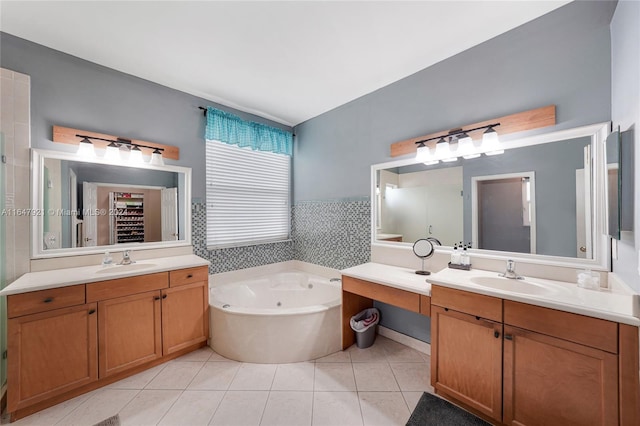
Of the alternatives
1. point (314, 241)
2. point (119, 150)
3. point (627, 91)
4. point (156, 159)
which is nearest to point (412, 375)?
point (314, 241)

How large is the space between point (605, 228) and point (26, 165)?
400 cm

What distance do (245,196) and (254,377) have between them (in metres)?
2.04

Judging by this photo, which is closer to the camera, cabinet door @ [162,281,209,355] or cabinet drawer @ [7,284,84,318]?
cabinet drawer @ [7,284,84,318]

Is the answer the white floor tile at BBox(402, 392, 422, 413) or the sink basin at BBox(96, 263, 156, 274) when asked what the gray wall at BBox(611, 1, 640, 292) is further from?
the sink basin at BBox(96, 263, 156, 274)

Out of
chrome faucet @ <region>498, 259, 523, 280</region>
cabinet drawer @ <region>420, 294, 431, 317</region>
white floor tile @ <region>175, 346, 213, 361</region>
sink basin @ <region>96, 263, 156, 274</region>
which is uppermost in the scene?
chrome faucet @ <region>498, 259, 523, 280</region>

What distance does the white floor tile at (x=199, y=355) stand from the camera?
2.15m

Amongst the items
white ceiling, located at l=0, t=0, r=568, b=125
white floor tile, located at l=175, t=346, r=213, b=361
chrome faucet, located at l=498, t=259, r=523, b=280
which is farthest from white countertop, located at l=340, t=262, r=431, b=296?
white ceiling, located at l=0, t=0, r=568, b=125

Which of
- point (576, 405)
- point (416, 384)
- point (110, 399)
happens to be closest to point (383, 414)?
point (416, 384)

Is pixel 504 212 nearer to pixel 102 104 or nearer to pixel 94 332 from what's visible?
pixel 94 332

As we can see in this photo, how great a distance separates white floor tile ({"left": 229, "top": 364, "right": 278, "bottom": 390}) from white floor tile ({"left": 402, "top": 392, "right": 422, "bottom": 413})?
3.25ft

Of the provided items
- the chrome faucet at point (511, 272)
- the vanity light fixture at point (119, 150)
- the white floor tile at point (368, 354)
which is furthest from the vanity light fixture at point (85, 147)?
the chrome faucet at point (511, 272)

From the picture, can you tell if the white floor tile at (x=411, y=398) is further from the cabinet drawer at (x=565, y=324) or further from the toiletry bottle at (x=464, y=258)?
the toiletry bottle at (x=464, y=258)

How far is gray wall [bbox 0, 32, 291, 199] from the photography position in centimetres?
190

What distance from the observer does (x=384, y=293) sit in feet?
6.41
